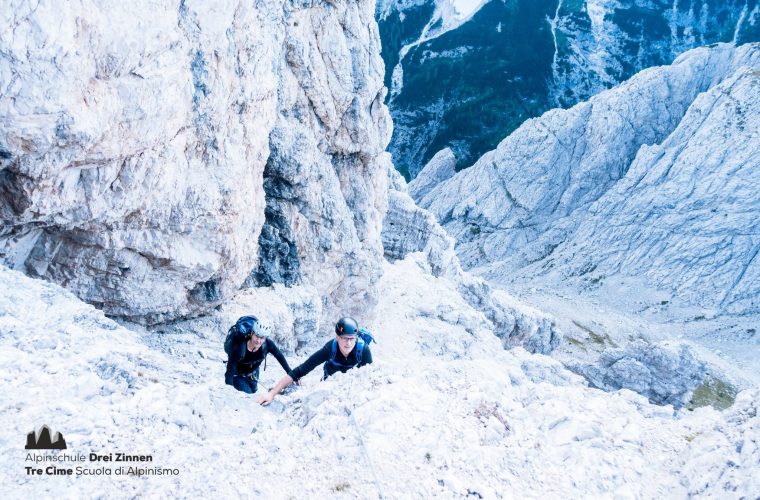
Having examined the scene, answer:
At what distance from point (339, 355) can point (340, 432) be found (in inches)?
79.2

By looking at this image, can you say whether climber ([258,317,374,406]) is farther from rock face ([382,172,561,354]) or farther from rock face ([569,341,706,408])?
rock face ([382,172,561,354])

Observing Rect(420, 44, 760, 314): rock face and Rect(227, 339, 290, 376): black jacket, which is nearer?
Rect(227, 339, 290, 376): black jacket

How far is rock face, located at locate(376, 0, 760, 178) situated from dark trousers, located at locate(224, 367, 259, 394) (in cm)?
12139

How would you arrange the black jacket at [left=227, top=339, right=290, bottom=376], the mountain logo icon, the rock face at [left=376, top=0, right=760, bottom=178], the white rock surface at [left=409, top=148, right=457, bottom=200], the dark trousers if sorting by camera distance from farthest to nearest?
the rock face at [left=376, top=0, right=760, bottom=178] → the white rock surface at [left=409, top=148, right=457, bottom=200] → the dark trousers → the black jacket at [left=227, top=339, right=290, bottom=376] → the mountain logo icon

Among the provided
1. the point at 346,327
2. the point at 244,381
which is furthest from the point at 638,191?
the point at 244,381

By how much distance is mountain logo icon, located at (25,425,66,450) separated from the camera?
19.8 ft

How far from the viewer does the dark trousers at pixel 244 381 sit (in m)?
9.87

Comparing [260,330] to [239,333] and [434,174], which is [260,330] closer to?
[239,333]

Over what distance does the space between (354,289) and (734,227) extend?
69889 mm

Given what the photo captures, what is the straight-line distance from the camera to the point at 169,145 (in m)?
14.8

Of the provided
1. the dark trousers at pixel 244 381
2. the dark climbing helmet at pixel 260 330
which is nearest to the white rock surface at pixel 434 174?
the dark trousers at pixel 244 381

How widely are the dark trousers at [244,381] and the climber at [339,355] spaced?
3.76 feet

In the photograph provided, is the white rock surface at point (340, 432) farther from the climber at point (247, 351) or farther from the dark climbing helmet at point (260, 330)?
the dark climbing helmet at point (260, 330)

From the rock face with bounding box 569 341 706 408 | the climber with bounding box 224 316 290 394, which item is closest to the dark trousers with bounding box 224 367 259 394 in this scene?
the climber with bounding box 224 316 290 394
